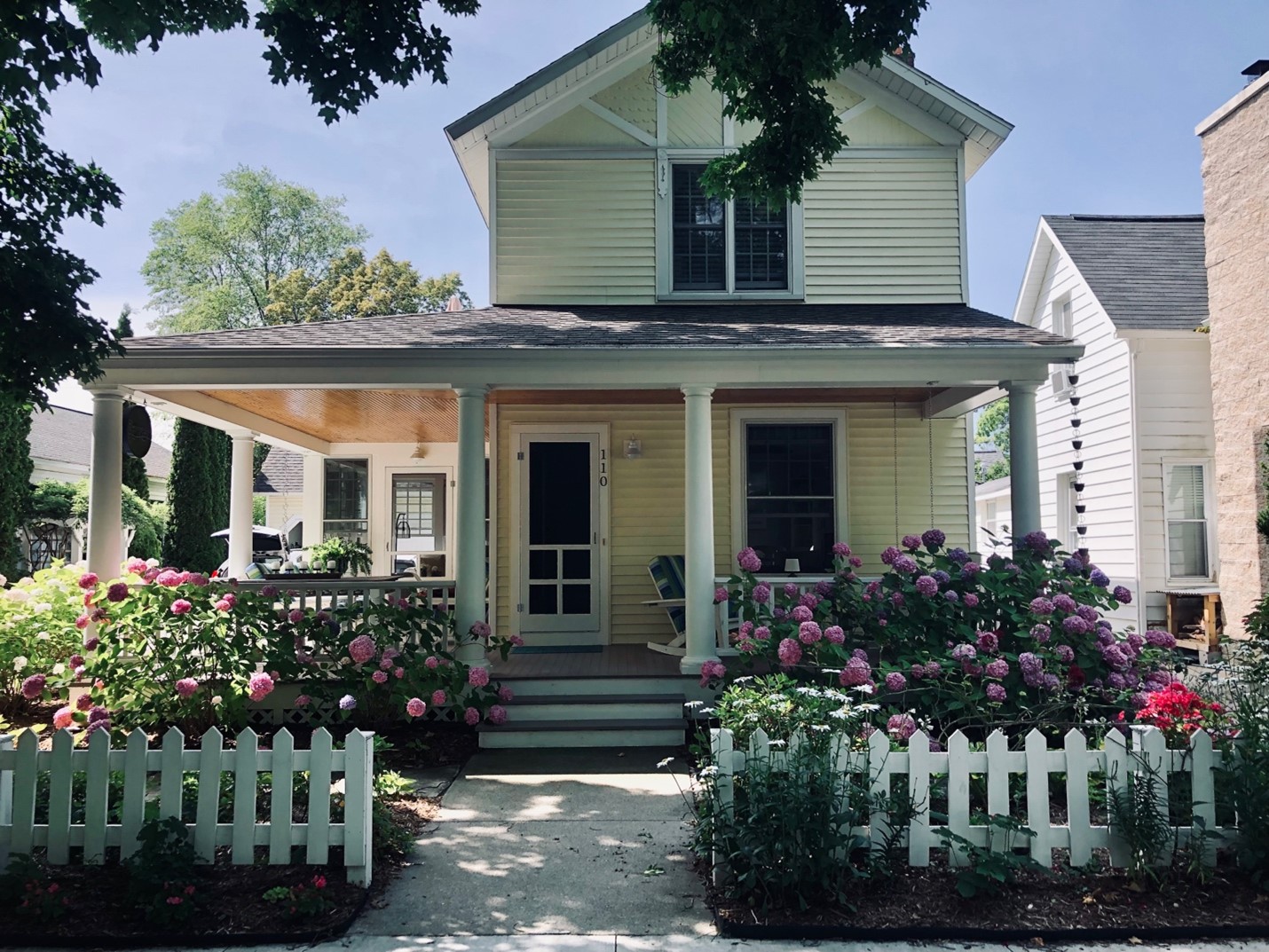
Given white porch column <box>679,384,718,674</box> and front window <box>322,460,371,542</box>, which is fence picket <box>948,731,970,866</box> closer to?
white porch column <box>679,384,718,674</box>

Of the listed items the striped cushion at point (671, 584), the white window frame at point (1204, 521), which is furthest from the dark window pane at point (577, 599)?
the white window frame at point (1204, 521)

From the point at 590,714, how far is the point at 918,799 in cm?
346

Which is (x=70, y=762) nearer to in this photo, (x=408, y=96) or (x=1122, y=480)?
(x=408, y=96)

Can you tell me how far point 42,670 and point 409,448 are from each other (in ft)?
21.4

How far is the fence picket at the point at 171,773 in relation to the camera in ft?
12.3

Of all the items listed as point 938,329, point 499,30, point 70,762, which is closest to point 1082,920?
point 70,762

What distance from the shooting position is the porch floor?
276 inches

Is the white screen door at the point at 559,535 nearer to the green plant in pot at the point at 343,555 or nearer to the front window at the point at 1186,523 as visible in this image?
the green plant in pot at the point at 343,555

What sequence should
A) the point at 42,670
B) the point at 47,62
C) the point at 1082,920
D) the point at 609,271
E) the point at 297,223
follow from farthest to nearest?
the point at 297,223 < the point at 609,271 < the point at 42,670 < the point at 47,62 < the point at 1082,920

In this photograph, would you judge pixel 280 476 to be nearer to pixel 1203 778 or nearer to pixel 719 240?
pixel 719 240

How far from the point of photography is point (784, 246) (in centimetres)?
916

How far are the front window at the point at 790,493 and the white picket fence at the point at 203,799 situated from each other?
5.72 m

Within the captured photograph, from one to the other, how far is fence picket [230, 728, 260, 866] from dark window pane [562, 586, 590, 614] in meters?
5.07

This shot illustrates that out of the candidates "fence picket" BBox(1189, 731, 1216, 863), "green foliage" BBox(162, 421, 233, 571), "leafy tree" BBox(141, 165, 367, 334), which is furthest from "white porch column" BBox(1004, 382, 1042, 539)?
"leafy tree" BBox(141, 165, 367, 334)
